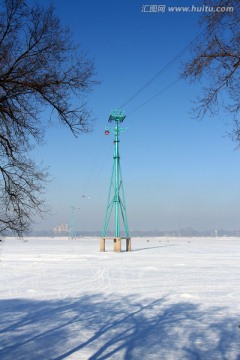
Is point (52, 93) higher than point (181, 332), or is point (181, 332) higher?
point (52, 93)

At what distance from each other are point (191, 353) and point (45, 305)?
5316 millimetres

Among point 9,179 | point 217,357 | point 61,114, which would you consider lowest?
point 217,357

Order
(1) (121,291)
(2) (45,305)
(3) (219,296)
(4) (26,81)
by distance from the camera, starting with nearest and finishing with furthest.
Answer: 1. (4) (26,81)
2. (2) (45,305)
3. (3) (219,296)
4. (1) (121,291)

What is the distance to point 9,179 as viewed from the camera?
17.8 ft

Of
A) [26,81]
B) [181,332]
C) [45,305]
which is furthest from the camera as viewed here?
[45,305]

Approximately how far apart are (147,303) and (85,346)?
163 inches

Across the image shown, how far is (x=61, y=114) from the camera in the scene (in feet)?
17.8

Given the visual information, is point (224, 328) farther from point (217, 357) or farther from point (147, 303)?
point (147, 303)

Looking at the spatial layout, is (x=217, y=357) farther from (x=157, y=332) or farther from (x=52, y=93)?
(x=52, y=93)

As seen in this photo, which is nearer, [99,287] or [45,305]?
[45,305]

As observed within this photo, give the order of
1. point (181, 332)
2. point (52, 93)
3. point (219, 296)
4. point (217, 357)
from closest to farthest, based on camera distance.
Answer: point (52, 93)
point (217, 357)
point (181, 332)
point (219, 296)

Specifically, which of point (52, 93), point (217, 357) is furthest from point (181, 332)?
point (52, 93)

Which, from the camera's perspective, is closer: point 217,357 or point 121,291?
point 217,357

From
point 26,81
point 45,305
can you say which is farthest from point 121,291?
point 26,81
